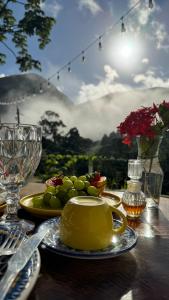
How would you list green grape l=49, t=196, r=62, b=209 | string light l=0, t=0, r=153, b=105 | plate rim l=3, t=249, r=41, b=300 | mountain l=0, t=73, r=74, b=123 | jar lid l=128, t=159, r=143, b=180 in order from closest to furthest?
plate rim l=3, t=249, r=41, b=300 < green grape l=49, t=196, r=62, b=209 < jar lid l=128, t=159, r=143, b=180 < string light l=0, t=0, r=153, b=105 < mountain l=0, t=73, r=74, b=123

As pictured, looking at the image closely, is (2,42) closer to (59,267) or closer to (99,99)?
(99,99)

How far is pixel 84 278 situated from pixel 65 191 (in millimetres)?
395

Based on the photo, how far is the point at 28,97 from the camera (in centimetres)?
659

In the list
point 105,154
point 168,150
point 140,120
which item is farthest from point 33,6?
point 140,120

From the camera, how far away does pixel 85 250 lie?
1.92 feet

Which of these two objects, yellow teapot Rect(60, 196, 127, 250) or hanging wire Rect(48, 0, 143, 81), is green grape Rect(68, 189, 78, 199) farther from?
hanging wire Rect(48, 0, 143, 81)

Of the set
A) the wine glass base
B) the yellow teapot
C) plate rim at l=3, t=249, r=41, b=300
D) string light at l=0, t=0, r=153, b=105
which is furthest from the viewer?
string light at l=0, t=0, r=153, b=105

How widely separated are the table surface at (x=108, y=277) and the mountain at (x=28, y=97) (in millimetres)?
5717

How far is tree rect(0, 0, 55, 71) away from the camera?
5656mm

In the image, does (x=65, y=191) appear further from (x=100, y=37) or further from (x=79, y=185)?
(x=100, y=37)

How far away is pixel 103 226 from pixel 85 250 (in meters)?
0.06

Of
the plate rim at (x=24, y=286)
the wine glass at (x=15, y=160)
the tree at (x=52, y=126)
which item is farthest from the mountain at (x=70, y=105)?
the plate rim at (x=24, y=286)

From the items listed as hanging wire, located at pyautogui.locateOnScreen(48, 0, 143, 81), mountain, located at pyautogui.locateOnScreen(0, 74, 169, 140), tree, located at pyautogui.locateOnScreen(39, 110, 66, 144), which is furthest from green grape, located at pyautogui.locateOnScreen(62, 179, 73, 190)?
mountain, located at pyautogui.locateOnScreen(0, 74, 169, 140)

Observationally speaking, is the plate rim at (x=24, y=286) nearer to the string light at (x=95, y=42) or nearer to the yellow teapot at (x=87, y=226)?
the yellow teapot at (x=87, y=226)
